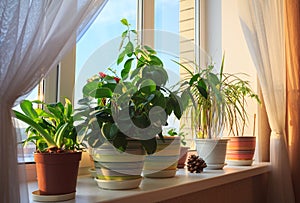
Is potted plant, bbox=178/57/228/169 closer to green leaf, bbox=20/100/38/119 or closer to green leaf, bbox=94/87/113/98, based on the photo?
green leaf, bbox=94/87/113/98

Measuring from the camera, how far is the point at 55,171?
0.82 metres

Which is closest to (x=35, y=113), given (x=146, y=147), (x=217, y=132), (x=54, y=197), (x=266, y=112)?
(x=54, y=197)

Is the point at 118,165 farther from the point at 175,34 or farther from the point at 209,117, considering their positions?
the point at 175,34

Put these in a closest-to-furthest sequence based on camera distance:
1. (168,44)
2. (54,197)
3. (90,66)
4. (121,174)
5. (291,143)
A: (54,197)
(121,174)
(90,66)
(168,44)
(291,143)

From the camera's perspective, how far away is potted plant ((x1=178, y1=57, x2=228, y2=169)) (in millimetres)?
1559

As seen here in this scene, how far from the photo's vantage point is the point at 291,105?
6.40 feet

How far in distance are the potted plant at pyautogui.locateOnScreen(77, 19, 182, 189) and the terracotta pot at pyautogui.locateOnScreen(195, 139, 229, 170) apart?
0.54 metres

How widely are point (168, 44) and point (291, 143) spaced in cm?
96

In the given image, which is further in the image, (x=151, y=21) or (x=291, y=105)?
(x=291, y=105)

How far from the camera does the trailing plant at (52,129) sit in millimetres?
861

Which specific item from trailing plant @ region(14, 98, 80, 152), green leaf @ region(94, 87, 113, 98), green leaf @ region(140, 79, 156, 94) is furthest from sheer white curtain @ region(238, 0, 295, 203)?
trailing plant @ region(14, 98, 80, 152)

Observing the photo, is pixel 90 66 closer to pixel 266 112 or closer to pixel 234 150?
pixel 234 150

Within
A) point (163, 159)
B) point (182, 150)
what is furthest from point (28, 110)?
point (182, 150)

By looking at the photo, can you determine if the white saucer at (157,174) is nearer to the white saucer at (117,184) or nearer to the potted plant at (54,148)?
the white saucer at (117,184)
